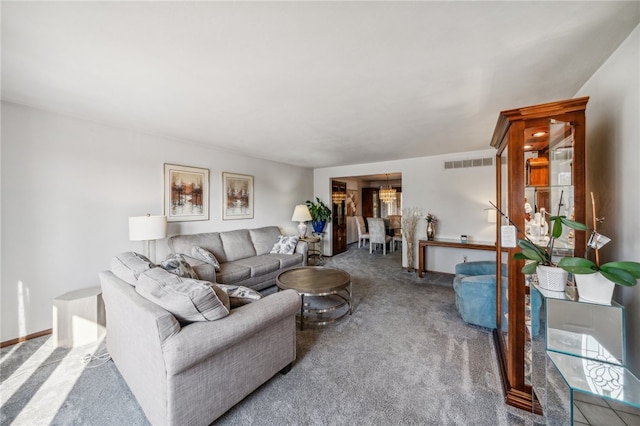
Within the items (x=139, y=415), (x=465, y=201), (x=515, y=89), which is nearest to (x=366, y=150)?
(x=465, y=201)

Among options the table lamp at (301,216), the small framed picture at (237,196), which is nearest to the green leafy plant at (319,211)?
the table lamp at (301,216)

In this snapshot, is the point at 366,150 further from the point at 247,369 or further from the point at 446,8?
the point at 247,369

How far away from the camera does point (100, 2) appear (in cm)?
119

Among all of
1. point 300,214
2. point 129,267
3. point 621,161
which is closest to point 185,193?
point 129,267

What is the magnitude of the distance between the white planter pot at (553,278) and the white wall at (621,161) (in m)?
0.41

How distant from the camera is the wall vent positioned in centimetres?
440

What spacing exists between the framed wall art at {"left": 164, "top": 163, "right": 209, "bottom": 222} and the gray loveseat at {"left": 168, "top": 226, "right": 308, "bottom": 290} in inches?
14.3

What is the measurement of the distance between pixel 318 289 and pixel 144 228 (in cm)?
217

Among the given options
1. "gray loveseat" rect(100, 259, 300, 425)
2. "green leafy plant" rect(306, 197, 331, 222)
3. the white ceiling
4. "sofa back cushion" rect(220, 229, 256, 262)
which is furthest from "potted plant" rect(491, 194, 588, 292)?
"green leafy plant" rect(306, 197, 331, 222)

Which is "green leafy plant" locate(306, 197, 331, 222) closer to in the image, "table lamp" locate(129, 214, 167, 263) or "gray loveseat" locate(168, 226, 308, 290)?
"gray loveseat" locate(168, 226, 308, 290)

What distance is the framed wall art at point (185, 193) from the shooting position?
360 centimetres

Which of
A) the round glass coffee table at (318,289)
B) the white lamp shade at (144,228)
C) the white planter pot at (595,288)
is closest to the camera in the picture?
the white planter pot at (595,288)

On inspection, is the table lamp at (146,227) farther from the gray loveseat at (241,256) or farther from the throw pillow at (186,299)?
the throw pillow at (186,299)

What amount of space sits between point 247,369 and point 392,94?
2.51 m
